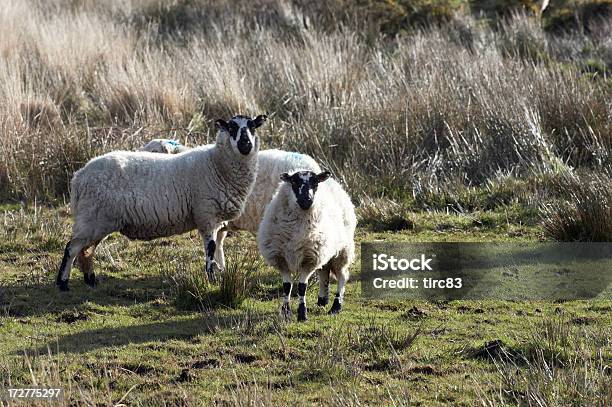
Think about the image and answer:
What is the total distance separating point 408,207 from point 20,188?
4459 millimetres

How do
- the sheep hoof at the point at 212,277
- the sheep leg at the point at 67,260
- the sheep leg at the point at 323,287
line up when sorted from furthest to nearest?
the sheep leg at the point at 67,260 → the sheep hoof at the point at 212,277 → the sheep leg at the point at 323,287

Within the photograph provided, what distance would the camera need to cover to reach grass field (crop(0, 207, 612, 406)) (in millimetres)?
5938

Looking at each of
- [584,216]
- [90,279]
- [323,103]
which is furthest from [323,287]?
[323,103]

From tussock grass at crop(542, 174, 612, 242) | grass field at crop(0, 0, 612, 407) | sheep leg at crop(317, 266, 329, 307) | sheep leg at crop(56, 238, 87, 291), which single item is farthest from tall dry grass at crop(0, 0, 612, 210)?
sheep leg at crop(317, 266, 329, 307)

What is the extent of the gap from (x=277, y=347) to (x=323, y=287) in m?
1.40

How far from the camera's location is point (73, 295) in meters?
8.38

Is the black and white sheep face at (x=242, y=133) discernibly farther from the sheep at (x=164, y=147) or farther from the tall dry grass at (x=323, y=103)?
the tall dry grass at (x=323, y=103)

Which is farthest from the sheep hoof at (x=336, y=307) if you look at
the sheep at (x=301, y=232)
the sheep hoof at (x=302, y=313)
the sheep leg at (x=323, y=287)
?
the sheep hoof at (x=302, y=313)

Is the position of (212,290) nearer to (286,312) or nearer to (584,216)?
(286,312)

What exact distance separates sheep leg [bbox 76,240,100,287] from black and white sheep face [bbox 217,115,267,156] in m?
1.46

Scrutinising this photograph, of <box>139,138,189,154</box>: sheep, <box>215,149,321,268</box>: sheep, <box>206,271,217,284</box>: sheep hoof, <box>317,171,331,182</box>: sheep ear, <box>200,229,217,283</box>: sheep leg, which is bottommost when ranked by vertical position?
<box>206,271,217,284</box>: sheep hoof

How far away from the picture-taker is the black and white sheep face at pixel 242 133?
8.85m

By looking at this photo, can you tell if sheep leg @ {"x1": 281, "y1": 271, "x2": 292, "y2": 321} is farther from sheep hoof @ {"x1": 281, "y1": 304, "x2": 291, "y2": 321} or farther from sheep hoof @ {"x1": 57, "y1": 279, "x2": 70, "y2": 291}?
sheep hoof @ {"x1": 57, "y1": 279, "x2": 70, "y2": 291}

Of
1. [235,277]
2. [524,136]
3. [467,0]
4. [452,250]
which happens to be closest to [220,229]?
[235,277]
